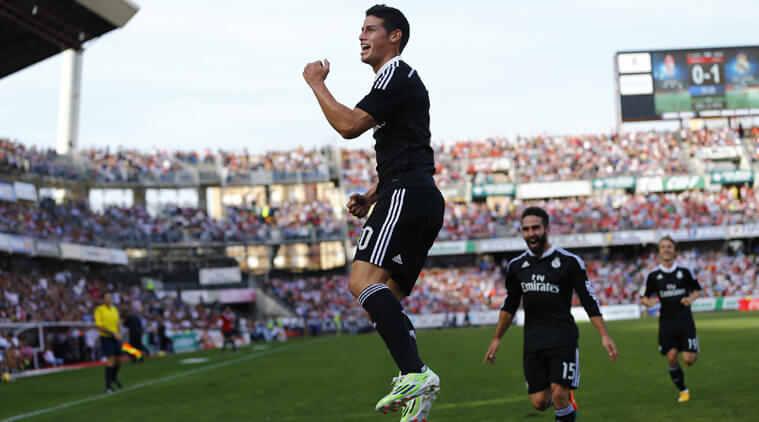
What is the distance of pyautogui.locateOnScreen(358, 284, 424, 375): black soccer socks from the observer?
187 inches

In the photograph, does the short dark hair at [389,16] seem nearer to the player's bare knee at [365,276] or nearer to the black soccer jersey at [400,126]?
the black soccer jersey at [400,126]

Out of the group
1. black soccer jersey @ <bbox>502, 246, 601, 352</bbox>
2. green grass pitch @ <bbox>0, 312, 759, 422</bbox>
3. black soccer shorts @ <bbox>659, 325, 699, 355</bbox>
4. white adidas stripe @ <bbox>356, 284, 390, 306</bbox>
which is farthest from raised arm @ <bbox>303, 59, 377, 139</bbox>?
black soccer shorts @ <bbox>659, 325, 699, 355</bbox>

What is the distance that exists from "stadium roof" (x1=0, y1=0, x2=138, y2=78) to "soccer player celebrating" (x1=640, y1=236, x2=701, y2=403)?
25321mm

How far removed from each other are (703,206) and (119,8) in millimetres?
40696

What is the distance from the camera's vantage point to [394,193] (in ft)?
16.1

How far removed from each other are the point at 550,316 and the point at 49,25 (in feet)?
97.7

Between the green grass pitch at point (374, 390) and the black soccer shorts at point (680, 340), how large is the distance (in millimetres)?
651

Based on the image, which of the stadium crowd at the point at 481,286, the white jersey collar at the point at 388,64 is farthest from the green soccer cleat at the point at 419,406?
the stadium crowd at the point at 481,286

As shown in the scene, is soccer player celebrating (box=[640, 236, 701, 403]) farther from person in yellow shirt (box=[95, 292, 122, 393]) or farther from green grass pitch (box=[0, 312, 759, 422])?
person in yellow shirt (box=[95, 292, 122, 393])

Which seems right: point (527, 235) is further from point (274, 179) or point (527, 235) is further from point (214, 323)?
point (274, 179)

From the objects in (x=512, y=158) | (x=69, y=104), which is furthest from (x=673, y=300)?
(x=512, y=158)

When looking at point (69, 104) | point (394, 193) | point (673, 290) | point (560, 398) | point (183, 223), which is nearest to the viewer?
point (394, 193)

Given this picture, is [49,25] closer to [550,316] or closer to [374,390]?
[374,390]

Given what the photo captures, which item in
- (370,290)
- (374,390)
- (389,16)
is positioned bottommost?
(374,390)
